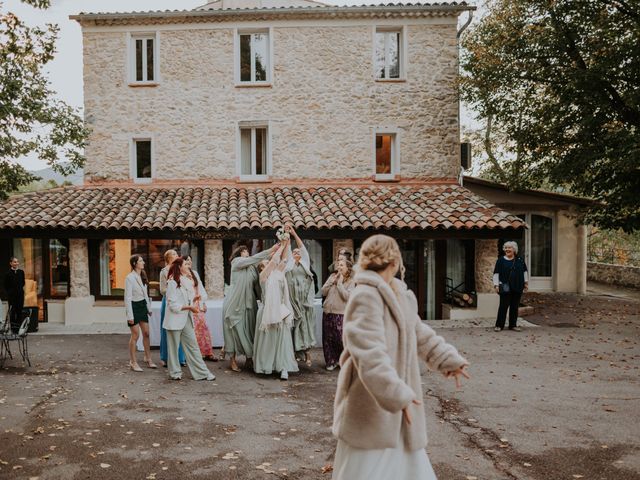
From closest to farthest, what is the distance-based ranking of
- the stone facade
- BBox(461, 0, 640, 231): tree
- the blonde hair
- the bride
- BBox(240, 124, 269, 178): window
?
the blonde hair < the bride < BBox(461, 0, 640, 231): tree < the stone facade < BBox(240, 124, 269, 178): window

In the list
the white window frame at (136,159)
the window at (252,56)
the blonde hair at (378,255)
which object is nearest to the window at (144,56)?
the white window frame at (136,159)

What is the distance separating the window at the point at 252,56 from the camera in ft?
Answer: 60.0

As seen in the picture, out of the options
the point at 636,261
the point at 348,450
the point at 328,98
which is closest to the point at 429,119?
the point at 328,98

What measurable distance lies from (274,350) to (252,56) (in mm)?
11825

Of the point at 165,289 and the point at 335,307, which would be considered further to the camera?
the point at 335,307

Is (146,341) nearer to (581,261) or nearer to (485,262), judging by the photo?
(485,262)

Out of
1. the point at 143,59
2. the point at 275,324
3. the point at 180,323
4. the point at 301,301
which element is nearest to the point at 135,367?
the point at 180,323

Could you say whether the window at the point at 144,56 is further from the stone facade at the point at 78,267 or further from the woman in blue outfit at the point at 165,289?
the woman in blue outfit at the point at 165,289

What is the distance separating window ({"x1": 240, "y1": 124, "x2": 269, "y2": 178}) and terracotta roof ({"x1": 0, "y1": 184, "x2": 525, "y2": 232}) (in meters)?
0.67

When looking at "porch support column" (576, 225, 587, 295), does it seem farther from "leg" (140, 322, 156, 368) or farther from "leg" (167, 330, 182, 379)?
"leg" (167, 330, 182, 379)

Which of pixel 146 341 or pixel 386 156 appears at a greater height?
pixel 386 156

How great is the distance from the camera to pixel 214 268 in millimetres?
16125

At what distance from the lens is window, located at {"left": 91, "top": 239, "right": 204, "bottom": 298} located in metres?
16.7

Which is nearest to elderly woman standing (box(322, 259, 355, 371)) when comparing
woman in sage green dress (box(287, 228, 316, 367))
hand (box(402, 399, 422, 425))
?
woman in sage green dress (box(287, 228, 316, 367))
